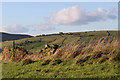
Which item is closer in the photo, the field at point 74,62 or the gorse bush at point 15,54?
the field at point 74,62

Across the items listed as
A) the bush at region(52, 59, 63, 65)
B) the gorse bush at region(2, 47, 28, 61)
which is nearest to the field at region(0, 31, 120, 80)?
the bush at region(52, 59, 63, 65)

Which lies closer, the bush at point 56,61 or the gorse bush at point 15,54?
the bush at point 56,61

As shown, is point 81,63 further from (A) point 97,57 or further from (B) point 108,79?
(B) point 108,79

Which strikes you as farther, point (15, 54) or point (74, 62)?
point (15, 54)

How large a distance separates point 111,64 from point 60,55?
7.79 meters

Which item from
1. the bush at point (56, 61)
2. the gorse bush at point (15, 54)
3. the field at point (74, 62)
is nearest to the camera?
the field at point (74, 62)

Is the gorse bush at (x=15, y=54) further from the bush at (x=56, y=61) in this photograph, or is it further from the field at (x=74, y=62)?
the bush at (x=56, y=61)

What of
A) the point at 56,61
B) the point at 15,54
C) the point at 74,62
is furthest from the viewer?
the point at 15,54

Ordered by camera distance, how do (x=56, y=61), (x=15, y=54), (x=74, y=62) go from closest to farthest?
(x=74, y=62) → (x=56, y=61) → (x=15, y=54)

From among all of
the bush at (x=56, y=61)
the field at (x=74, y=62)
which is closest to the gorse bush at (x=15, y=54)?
the field at (x=74, y=62)

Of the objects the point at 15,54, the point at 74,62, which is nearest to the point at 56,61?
the point at 74,62

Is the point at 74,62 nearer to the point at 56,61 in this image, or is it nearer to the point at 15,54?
the point at 56,61

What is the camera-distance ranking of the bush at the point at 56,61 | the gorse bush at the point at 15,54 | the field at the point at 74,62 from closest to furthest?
the field at the point at 74,62 < the bush at the point at 56,61 < the gorse bush at the point at 15,54

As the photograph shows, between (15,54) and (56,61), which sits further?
(15,54)
